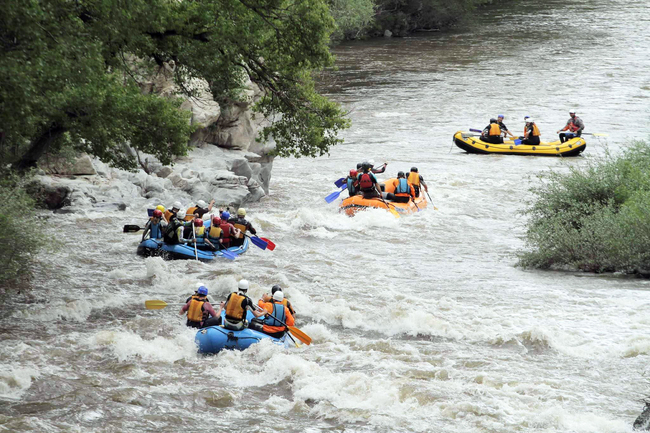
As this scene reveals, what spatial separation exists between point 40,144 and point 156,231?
3.53m

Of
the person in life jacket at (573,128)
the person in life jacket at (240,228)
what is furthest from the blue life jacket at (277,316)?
the person in life jacket at (573,128)

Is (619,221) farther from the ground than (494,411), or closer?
farther from the ground

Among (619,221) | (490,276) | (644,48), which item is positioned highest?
(644,48)

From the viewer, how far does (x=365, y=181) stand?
1966 centimetres

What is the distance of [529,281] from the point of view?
1433 centimetres

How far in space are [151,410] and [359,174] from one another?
1178 cm

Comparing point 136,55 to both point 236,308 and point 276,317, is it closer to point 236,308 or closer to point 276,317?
point 236,308

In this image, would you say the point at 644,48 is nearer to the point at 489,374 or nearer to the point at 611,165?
the point at 611,165

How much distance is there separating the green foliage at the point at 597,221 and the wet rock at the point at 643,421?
5.91 m

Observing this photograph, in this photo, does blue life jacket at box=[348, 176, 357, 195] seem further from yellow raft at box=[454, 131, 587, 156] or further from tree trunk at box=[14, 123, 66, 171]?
tree trunk at box=[14, 123, 66, 171]

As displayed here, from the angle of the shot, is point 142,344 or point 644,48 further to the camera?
point 644,48

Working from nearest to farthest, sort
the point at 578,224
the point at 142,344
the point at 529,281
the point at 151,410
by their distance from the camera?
the point at 151,410, the point at 142,344, the point at 529,281, the point at 578,224

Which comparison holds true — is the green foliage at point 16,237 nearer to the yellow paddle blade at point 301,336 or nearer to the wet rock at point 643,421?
the yellow paddle blade at point 301,336

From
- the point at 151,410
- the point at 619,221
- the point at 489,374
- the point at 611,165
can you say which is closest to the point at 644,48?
the point at 611,165
